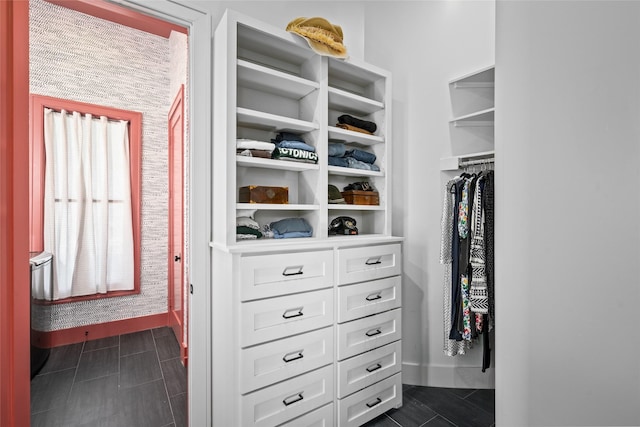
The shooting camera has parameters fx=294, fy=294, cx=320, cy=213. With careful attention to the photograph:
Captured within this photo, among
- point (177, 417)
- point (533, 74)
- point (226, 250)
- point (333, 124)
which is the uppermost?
point (333, 124)

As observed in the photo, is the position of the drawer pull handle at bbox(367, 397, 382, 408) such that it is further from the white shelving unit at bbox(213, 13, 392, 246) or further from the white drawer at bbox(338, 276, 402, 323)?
the white shelving unit at bbox(213, 13, 392, 246)

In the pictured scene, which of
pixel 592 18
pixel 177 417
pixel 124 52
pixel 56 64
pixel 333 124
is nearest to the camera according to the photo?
pixel 592 18

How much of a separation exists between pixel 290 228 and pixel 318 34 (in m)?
1.08

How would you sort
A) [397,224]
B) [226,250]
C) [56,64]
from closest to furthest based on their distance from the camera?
[226,250] → [397,224] → [56,64]

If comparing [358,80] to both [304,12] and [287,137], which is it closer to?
[304,12]

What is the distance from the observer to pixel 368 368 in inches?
68.4

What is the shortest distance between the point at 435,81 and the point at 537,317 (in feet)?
6.85

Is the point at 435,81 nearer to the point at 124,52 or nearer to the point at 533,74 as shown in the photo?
the point at 533,74

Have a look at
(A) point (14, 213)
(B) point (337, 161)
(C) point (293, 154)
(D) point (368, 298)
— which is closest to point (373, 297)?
(D) point (368, 298)

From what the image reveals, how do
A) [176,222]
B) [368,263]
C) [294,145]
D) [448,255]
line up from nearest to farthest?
[294,145] → [368,263] → [448,255] → [176,222]

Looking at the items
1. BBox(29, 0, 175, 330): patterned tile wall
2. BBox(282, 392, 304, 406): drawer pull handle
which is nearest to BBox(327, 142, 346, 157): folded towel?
BBox(282, 392, 304, 406): drawer pull handle

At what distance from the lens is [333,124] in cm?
206

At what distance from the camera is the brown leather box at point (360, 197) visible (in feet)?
6.40

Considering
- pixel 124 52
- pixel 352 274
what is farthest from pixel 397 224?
pixel 124 52
